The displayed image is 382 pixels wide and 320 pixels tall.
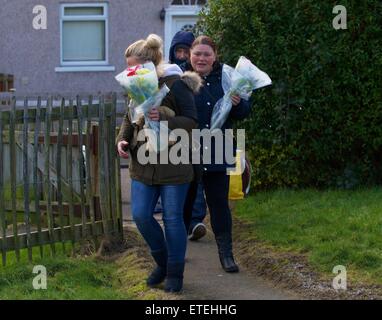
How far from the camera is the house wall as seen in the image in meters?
18.5

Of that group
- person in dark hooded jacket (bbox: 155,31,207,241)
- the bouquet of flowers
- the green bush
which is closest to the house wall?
the green bush

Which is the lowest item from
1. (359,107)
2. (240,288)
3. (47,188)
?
(240,288)

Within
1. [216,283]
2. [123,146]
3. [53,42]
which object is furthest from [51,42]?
[123,146]

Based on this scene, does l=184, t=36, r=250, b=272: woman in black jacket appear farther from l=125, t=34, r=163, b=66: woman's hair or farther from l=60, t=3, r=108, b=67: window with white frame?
l=60, t=3, r=108, b=67: window with white frame

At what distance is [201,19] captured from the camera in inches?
404

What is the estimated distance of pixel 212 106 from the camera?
7020 millimetres

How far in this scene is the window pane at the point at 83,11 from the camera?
1881 cm

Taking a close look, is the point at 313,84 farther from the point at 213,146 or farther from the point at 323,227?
the point at 213,146

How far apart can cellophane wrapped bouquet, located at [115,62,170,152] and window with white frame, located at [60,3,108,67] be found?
1296 centimetres

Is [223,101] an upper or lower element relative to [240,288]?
upper

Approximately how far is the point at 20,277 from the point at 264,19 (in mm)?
4199

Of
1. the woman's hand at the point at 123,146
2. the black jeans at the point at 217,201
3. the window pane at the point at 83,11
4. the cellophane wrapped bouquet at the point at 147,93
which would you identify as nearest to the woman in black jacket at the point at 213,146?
the black jeans at the point at 217,201
